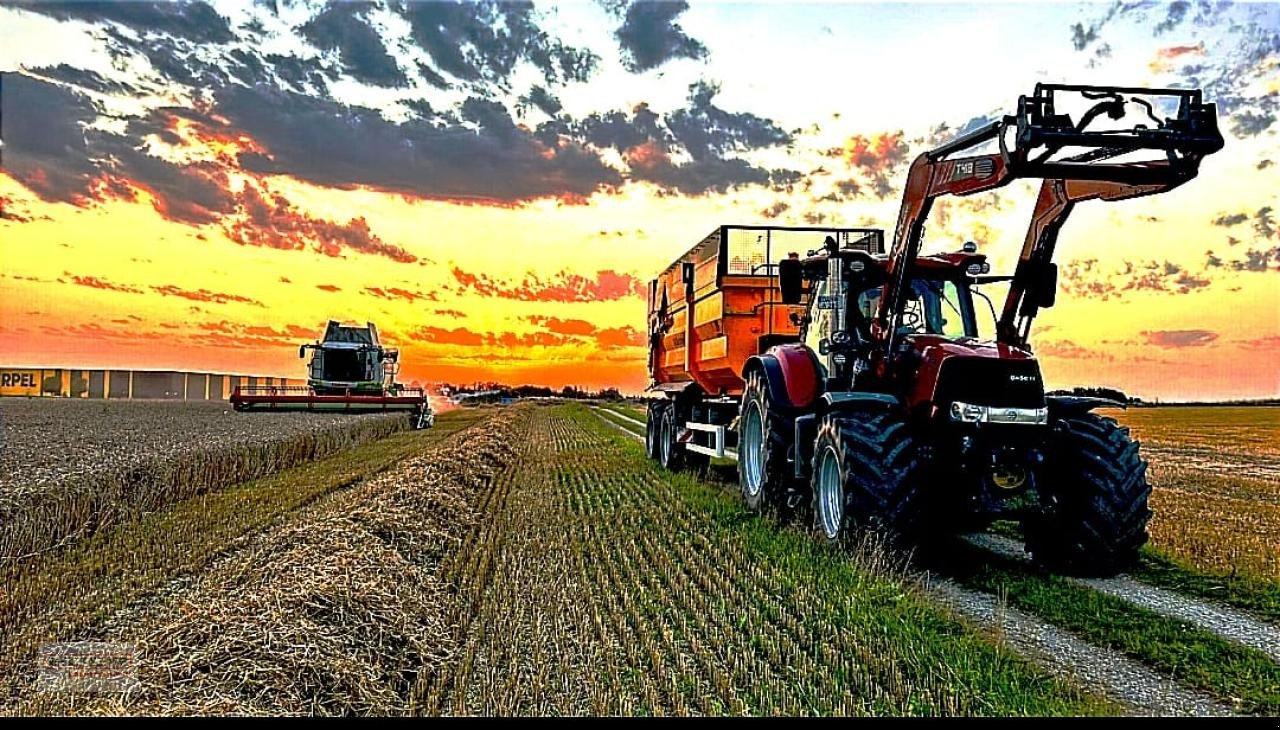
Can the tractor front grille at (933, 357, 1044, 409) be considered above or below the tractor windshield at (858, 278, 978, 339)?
below

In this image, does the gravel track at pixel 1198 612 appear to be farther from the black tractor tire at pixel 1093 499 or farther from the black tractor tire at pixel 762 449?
the black tractor tire at pixel 762 449

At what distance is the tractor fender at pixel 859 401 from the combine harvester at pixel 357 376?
82.0ft

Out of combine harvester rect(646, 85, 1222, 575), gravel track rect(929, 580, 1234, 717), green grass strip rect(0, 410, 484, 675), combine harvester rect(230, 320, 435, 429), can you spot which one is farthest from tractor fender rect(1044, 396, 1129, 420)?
combine harvester rect(230, 320, 435, 429)

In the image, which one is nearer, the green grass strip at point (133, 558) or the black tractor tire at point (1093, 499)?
the green grass strip at point (133, 558)

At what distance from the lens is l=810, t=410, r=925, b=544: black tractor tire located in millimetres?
8039

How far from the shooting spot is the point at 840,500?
27.5ft

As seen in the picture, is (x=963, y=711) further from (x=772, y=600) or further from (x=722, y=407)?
(x=722, y=407)

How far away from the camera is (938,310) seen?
376 inches

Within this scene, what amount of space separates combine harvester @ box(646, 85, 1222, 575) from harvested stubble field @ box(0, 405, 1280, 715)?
0.52 m

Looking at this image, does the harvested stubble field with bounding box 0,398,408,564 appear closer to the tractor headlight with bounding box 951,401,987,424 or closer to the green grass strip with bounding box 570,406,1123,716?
the green grass strip with bounding box 570,406,1123,716

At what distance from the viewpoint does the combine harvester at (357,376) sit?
106ft

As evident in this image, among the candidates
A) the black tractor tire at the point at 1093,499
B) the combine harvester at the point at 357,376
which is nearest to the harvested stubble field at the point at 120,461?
the combine harvester at the point at 357,376
